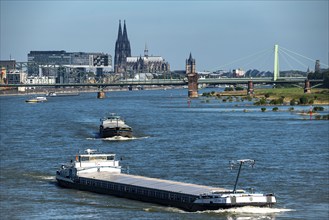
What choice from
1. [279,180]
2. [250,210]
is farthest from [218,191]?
[279,180]

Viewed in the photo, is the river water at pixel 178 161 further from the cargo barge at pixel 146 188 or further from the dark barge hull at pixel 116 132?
the dark barge hull at pixel 116 132

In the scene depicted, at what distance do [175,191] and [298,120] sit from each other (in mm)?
69425

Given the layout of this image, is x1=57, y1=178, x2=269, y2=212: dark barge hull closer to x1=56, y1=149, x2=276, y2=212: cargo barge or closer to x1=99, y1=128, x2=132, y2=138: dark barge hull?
x1=56, y1=149, x2=276, y2=212: cargo barge

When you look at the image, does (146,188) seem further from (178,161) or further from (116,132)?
(116,132)

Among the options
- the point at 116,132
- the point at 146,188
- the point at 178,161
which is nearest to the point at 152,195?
the point at 146,188

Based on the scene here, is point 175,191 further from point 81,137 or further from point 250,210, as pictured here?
point 81,137

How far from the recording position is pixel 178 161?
68.4 m

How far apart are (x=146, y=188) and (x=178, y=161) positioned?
16.7 meters

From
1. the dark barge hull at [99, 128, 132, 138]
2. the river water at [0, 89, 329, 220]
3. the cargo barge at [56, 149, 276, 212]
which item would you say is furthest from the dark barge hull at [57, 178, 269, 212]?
the dark barge hull at [99, 128, 132, 138]

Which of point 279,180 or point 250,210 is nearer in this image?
point 250,210

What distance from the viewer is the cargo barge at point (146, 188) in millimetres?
46781

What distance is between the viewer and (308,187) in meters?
54.8

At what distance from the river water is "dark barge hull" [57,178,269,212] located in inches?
15.3

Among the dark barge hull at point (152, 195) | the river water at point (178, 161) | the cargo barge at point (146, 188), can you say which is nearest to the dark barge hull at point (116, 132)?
the river water at point (178, 161)
